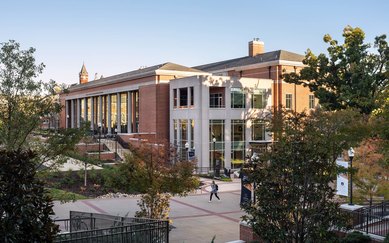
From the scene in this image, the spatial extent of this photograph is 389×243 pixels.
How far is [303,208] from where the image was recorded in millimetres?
9703

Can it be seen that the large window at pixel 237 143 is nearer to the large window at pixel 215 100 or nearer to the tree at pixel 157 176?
the large window at pixel 215 100

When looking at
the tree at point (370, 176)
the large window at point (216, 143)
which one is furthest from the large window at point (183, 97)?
the tree at point (370, 176)

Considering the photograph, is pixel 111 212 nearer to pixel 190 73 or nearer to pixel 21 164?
pixel 21 164

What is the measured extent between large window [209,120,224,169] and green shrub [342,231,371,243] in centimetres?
3150

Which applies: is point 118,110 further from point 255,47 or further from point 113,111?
point 255,47

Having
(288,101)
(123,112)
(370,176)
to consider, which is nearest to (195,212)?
(370,176)

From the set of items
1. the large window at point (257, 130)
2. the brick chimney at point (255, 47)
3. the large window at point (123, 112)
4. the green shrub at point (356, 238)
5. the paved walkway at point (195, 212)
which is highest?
the brick chimney at point (255, 47)

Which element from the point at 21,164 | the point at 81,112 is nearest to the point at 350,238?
the point at 21,164

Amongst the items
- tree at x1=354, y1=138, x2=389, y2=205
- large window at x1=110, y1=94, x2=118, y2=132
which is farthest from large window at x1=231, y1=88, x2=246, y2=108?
tree at x1=354, y1=138, x2=389, y2=205

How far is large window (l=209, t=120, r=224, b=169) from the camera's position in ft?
153

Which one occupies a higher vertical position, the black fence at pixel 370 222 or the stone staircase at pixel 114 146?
the stone staircase at pixel 114 146

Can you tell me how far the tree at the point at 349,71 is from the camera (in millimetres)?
32969

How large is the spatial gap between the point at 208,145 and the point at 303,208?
3675 cm

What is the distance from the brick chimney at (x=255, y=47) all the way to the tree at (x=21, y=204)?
190 ft
